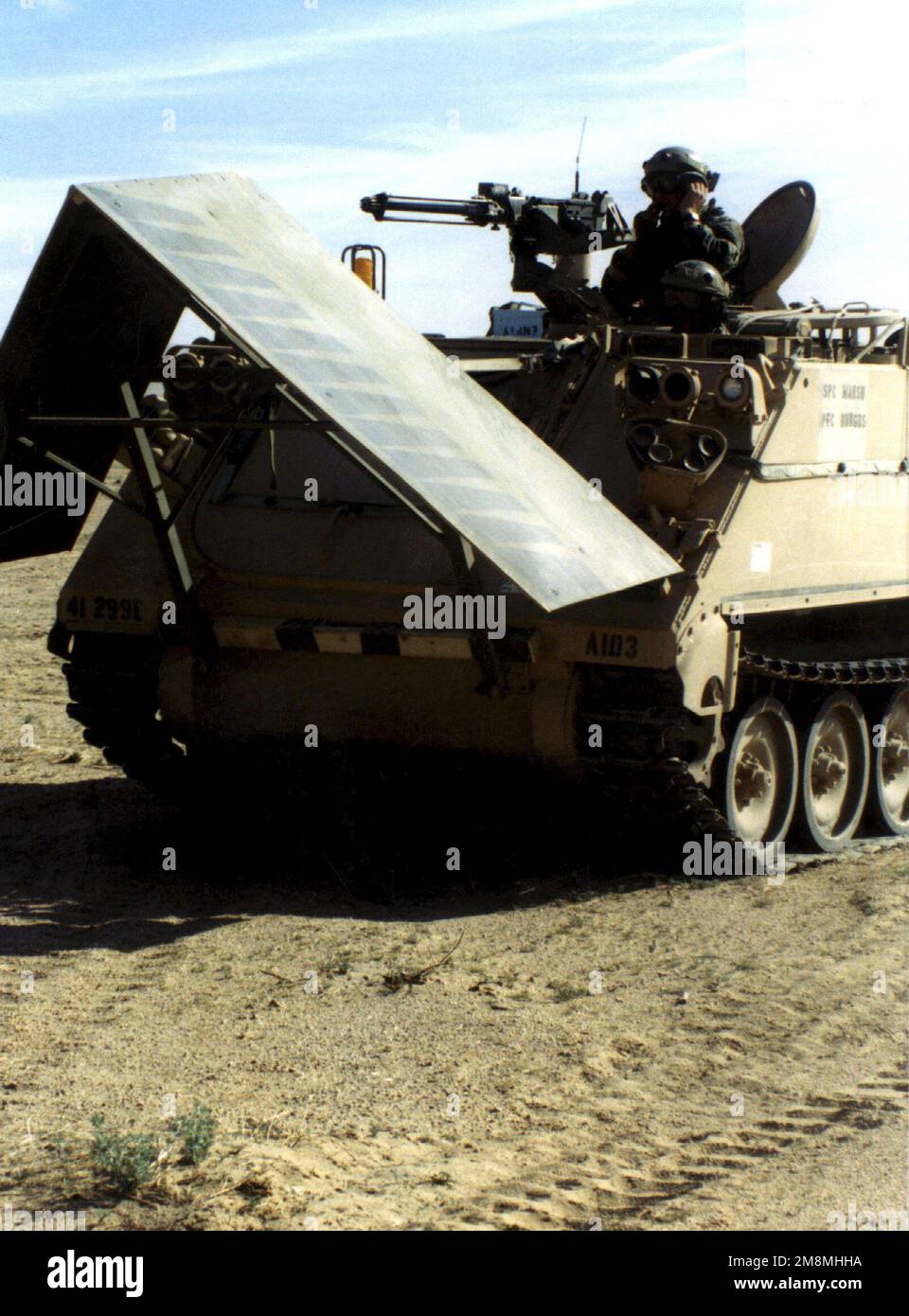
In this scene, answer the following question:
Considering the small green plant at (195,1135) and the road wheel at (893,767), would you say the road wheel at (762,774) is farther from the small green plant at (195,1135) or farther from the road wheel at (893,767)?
the small green plant at (195,1135)

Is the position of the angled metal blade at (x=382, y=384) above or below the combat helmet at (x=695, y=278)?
below

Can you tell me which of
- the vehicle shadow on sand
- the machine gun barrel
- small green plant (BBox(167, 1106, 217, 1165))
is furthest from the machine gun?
small green plant (BBox(167, 1106, 217, 1165))

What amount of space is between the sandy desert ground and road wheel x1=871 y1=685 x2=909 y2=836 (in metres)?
0.63

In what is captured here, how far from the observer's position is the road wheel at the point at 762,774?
28.2 feet

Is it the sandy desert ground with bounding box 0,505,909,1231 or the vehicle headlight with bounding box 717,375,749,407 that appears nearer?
the sandy desert ground with bounding box 0,505,909,1231

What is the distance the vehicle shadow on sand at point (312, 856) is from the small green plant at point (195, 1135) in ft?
7.47

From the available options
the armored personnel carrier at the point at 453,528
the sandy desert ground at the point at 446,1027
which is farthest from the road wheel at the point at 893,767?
the sandy desert ground at the point at 446,1027

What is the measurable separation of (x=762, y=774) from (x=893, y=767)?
1778 millimetres

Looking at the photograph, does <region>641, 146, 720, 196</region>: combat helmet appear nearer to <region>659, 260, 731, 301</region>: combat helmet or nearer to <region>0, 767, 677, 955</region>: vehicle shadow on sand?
<region>659, 260, 731, 301</region>: combat helmet

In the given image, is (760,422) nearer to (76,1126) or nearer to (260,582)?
(260,582)

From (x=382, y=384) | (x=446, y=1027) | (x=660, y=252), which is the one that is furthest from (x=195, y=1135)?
(x=660, y=252)

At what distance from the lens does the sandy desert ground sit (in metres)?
4.67

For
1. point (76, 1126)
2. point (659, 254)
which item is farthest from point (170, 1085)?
point (659, 254)

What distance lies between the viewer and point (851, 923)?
7.75m
